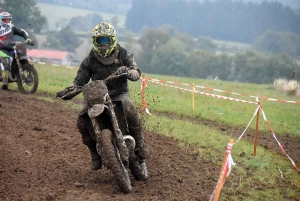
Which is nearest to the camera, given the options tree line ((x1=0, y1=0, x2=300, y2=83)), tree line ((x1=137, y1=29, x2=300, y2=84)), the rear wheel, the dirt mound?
the rear wheel

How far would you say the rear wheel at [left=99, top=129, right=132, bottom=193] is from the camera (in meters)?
6.51

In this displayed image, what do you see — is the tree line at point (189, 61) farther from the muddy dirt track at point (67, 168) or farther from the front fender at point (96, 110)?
the front fender at point (96, 110)

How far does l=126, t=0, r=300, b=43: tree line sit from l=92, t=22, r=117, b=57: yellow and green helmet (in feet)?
263

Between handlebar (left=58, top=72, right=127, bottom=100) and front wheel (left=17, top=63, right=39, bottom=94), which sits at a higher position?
handlebar (left=58, top=72, right=127, bottom=100)

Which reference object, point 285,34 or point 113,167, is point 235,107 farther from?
point 285,34

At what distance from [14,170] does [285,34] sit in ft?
250

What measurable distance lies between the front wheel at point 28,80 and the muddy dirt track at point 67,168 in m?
3.11

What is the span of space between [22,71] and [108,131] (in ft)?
31.2

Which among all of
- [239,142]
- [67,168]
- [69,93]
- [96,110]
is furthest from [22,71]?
[96,110]

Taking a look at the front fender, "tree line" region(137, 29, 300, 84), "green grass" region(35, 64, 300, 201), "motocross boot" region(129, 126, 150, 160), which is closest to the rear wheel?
the front fender

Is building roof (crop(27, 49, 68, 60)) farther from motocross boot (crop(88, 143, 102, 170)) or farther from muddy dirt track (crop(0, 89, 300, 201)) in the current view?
motocross boot (crop(88, 143, 102, 170))

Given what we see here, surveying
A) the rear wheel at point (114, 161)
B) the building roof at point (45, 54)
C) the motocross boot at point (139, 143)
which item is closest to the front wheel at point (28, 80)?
the motocross boot at point (139, 143)

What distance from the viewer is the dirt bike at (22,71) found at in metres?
15.5

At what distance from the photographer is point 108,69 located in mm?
7723
